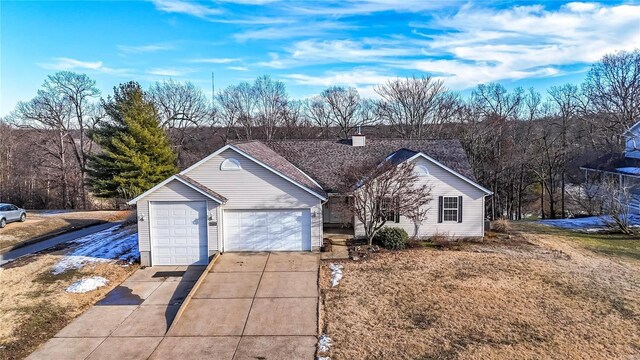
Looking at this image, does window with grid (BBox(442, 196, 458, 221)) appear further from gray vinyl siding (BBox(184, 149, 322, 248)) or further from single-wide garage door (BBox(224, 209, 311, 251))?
single-wide garage door (BBox(224, 209, 311, 251))

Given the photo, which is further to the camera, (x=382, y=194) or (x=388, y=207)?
(x=388, y=207)

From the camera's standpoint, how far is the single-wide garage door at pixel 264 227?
18172mm

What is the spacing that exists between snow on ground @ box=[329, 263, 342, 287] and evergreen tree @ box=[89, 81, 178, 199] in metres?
25.3

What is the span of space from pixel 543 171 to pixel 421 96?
51.5ft

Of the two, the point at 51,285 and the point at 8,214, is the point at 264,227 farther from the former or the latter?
the point at 8,214

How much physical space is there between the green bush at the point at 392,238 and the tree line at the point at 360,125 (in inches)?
767

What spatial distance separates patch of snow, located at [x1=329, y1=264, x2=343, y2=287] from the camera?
1442 centimetres

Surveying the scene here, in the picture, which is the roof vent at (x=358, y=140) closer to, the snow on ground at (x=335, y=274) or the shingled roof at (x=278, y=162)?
the shingled roof at (x=278, y=162)

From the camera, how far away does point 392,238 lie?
18703mm

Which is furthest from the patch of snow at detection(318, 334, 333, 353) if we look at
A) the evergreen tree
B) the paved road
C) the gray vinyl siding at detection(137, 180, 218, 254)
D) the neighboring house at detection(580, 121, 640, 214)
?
the evergreen tree

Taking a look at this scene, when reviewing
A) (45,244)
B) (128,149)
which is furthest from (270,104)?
(45,244)

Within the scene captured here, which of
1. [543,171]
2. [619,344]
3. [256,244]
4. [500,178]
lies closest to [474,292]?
[619,344]

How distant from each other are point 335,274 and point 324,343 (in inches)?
199

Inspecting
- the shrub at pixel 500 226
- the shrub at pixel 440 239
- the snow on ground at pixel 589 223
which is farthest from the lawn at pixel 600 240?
the shrub at pixel 440 239
